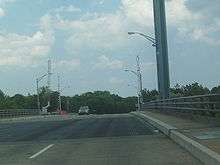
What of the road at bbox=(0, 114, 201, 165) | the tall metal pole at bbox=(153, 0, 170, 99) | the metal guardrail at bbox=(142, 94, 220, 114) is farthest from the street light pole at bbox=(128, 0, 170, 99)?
the road at bbox=(0, 114, 201, 165)

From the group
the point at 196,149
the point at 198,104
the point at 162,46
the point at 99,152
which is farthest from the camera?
the point at 162,46

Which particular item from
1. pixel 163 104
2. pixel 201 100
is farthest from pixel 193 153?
pixel 163 104

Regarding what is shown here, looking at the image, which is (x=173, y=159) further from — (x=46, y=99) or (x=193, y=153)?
(x=46, y=99)

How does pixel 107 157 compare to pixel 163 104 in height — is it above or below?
below

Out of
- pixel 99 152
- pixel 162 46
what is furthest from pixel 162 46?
pixel 99 152

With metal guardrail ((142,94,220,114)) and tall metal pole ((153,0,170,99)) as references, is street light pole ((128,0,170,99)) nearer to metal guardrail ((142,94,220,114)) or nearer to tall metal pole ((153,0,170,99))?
tall metal pole ((153,0,170,99))

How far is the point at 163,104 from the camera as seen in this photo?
40.7 m

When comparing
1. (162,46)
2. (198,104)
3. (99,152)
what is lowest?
(99,152)

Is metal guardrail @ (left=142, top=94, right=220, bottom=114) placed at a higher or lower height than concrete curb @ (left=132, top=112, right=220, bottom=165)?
higher

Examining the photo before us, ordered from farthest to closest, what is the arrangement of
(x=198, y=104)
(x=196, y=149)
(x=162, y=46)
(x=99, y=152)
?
(x=162, y=46), (x=198, y=104), (x=99, y=152), (x=196, y=149)

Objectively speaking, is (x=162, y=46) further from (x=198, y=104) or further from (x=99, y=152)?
(x=99, y=152)

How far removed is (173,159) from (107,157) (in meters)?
1.82

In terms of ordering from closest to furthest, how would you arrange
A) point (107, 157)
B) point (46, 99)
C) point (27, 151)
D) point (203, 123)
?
1. point (107, 157)
2. point (27, 151)
3. point (203, 123)
4. point (46, 99)

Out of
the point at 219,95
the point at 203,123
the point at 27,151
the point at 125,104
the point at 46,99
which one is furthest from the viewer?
the point at 125,104
